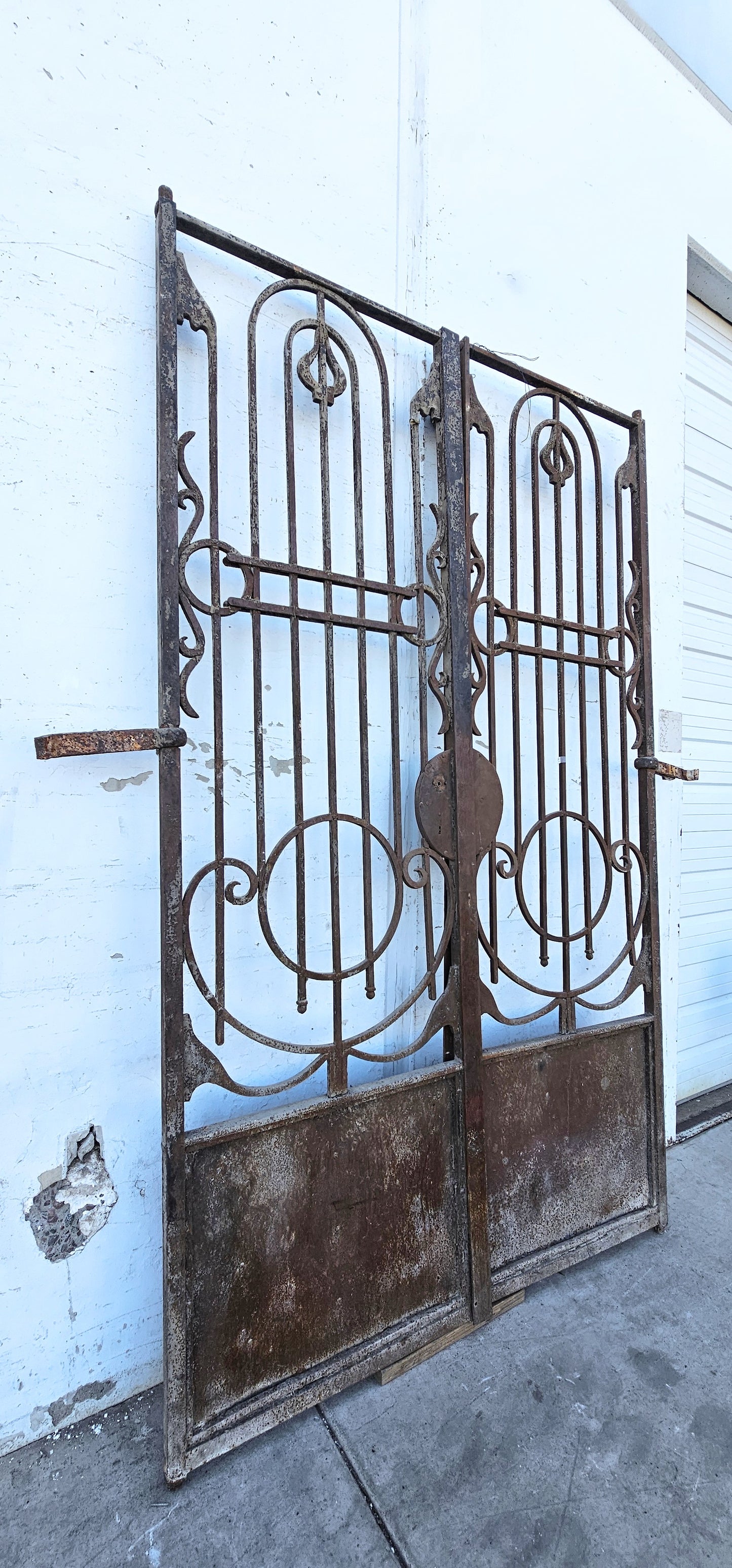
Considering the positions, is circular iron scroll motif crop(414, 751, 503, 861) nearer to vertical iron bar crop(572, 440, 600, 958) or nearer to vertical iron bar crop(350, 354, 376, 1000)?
vertical iron bar crop(350, 354, 376, 1000)

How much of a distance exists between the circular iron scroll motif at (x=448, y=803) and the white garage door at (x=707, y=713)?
1.18 meters

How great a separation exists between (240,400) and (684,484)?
173 cm

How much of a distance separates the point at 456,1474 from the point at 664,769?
1.59 m

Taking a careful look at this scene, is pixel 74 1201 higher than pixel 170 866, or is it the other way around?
pixel 170 866

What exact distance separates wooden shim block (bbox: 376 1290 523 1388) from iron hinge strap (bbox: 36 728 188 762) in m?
1.28

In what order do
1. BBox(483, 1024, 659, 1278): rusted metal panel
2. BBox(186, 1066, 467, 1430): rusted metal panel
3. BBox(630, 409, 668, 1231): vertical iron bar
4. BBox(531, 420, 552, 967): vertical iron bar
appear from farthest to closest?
1. BBox(630, 409, 668, 1231): vertical iron bar
2. BBox(531, 420, 552, 967): vertical iron bar
3. BBox(483, 1024, 659, 1278): rusted metal panel
4. BBox(186, 1066, 467, 1430): rusted metal panel

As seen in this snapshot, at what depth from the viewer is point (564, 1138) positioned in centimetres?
161

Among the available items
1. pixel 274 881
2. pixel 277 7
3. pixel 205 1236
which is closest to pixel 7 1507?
pixel 205 1236

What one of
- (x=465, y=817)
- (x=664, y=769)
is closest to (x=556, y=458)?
(x=664, y=769)

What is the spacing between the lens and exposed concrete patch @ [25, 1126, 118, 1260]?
118cm

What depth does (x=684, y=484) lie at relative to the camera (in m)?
2.34

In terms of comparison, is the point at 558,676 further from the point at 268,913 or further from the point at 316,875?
the point at 268,913

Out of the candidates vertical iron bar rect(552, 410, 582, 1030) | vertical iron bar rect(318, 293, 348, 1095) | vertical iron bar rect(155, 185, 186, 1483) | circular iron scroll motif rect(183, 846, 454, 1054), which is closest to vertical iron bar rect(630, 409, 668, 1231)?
vertical iron bar rect(552, 410, 582, 1030)

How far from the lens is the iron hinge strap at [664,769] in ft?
6.02
